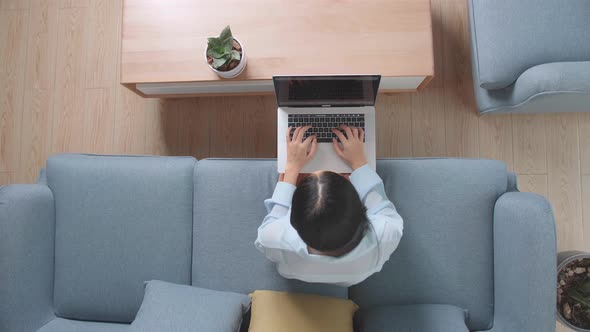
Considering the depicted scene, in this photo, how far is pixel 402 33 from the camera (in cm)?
136

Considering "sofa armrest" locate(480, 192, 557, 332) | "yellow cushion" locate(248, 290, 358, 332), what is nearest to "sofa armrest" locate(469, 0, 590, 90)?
"sofa armrest" locate(480, 192, 557, 332)

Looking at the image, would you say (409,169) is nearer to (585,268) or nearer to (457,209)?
(457,209)

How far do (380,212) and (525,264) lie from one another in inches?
20.1

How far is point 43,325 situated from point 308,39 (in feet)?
4.99

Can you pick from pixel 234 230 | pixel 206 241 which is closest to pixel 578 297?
pixel 234 230

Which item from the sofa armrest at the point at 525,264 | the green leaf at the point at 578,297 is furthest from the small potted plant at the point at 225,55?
the green leaf at the point at 578,297

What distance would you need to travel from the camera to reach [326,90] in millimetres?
1299

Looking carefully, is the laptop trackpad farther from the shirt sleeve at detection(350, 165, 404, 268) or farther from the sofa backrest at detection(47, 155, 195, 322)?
the sofa backrest at detection(47, 155, 195, 322)

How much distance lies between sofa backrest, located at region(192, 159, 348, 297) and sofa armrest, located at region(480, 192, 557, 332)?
29.1 inches

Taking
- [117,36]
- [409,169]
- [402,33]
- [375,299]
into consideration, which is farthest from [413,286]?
[117,36]

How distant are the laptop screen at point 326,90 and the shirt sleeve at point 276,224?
323mm

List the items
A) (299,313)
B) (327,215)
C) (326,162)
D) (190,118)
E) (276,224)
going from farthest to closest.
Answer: (190,118) < (326,162) < (299,313) < (276,224) < (327,215)

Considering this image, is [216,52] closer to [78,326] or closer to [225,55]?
[225,55]

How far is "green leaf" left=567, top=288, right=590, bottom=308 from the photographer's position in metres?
1.41
